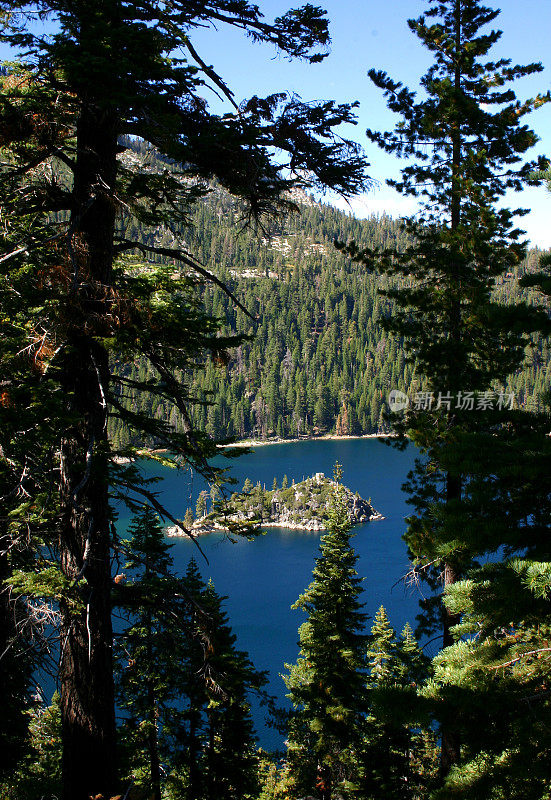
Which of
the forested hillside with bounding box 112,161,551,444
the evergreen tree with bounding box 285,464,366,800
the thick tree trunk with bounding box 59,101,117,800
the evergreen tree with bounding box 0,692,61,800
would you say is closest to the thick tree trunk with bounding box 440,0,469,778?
the evergreen tree with bounding box 285,464,366,800

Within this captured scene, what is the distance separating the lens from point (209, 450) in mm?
4898

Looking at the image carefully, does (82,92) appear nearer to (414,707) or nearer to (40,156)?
(40,156)

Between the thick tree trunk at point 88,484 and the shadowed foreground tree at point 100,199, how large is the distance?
11mm

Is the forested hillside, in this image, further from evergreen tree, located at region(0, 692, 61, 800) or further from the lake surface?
evergreen tree, located at region(0, 692, 61, 800)

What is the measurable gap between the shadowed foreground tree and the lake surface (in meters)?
8.57

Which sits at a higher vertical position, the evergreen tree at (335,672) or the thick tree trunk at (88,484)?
the thick tree trunk at (88,484)

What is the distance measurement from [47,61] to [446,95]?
7418 millimetres

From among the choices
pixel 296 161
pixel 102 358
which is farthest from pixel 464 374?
pixel 102 358

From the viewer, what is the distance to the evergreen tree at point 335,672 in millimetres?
12938

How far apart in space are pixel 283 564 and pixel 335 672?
131ft

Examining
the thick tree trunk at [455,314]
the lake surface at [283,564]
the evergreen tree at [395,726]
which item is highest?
the thick tree trunk at [455,314]

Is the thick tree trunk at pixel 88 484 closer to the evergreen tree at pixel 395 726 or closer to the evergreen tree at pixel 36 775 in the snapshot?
the evergreen tree at pixel 36 775

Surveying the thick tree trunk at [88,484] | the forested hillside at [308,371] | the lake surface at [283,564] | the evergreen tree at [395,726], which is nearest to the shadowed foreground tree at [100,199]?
the thick tree trunk at [88,484]

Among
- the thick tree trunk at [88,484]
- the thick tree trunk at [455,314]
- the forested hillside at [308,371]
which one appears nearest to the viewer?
the thick tree trunk at [88,484]
